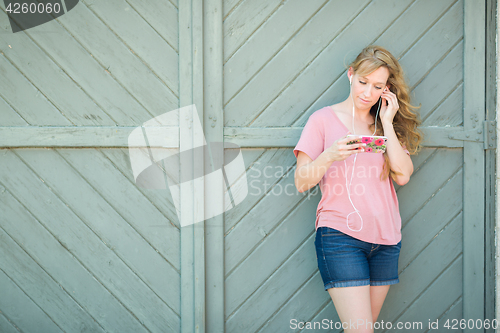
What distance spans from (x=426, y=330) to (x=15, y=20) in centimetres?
331

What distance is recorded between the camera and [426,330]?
2.45 metres

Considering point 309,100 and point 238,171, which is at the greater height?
point 309,100

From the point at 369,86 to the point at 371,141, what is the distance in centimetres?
36

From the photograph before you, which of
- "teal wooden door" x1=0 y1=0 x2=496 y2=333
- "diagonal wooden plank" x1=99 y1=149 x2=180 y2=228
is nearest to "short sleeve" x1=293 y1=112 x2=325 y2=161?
"teal wooden door" x1=0 y1=0 x2=496 y2=333

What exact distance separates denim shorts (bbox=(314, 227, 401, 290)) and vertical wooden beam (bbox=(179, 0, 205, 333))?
0.81m

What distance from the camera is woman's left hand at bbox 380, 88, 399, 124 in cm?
205

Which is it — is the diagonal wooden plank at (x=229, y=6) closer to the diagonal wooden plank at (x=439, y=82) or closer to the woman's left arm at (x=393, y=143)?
the woman's left arm at (x=393, y=143)

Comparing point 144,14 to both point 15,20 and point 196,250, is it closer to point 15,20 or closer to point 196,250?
point 15,20

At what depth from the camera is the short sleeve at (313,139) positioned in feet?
6.48

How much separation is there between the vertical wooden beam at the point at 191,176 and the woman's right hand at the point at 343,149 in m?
0.88

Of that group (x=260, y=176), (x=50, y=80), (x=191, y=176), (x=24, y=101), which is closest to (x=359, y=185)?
(x=260, y=176)

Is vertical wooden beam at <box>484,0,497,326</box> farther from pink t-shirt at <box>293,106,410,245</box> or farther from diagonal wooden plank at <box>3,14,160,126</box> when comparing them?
diagonal wooden plank at <box>3,14,160,126</box>

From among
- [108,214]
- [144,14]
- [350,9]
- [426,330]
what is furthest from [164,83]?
[426,330]

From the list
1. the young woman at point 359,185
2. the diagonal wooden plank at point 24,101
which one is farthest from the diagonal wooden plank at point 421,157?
the diagonal wooden plank at point 24,101
